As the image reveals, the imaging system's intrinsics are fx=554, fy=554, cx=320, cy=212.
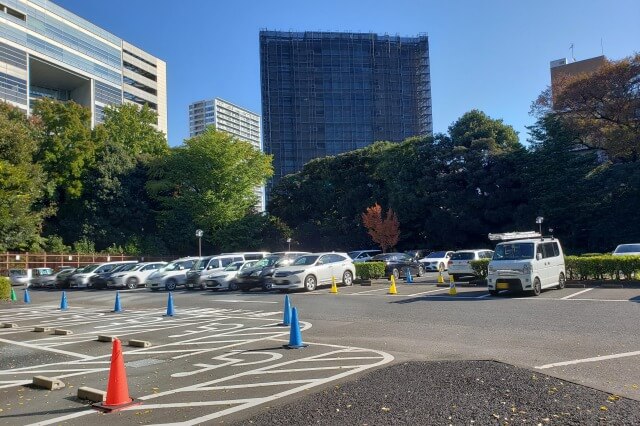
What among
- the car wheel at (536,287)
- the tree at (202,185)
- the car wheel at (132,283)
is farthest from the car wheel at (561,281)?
the tree at (202,185)

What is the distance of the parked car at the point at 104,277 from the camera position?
3167cm

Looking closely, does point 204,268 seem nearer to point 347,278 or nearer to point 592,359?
point 347,278

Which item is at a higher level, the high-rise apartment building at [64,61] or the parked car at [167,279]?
the high-rise apartment building at [64,61]

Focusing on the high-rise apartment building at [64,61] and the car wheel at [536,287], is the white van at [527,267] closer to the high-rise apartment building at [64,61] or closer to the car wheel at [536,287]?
the car wheel at [536,287]

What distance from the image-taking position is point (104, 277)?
31.7 meters

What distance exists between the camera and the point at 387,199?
53.2 meters

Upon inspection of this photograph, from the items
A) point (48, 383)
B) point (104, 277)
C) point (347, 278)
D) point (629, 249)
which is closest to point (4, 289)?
point (104, 277)

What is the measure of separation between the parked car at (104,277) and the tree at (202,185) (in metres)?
20.3

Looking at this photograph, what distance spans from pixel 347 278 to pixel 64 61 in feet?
191

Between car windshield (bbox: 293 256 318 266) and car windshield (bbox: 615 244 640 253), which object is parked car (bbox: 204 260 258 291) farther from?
car windshield (bbox: 615 244 640 253)

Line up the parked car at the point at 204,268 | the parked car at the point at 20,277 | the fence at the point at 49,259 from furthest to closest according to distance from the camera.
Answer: the fence at the point at 49,259, the parked car at the point at 20,277, the parked car at the point at 204,268

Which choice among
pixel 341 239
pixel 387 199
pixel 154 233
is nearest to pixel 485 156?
pixel 387 199

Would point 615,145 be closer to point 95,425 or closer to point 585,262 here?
point 585,262

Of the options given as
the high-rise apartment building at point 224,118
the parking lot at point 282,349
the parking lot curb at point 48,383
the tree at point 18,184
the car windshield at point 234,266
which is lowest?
the parking lot at point 282,349
